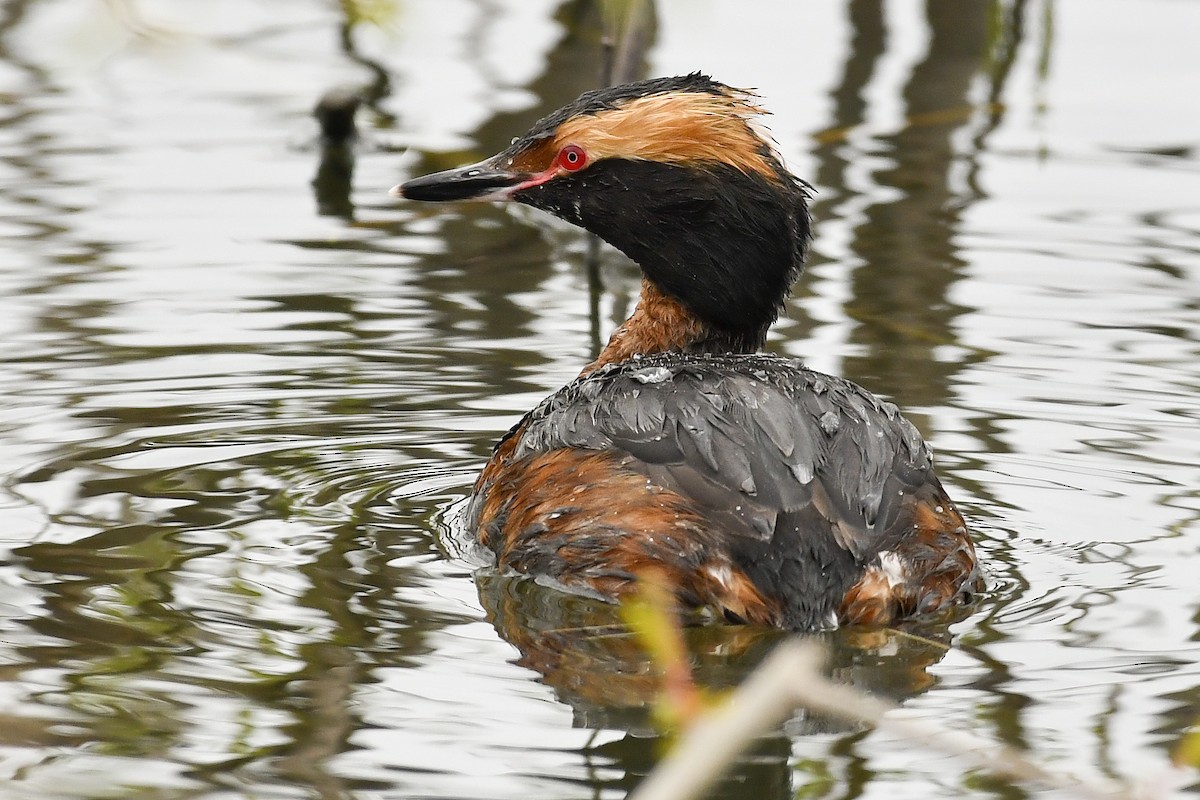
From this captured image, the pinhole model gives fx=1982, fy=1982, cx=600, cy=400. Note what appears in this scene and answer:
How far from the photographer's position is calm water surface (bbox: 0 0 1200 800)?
168 inches

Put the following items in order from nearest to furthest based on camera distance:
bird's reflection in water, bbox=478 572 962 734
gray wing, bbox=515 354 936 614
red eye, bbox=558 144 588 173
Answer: bird's reflection in water, bbox=478 572 962 734 → gray wing, bbox=515 354 936 614 → red eye, bbox=558 144 588 173

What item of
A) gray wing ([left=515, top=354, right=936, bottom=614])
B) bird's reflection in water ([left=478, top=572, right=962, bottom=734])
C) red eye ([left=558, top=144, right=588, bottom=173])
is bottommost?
bird's reflection in water ([left=478, top=572, right=962, bottom=734])

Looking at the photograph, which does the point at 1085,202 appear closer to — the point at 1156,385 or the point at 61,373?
the point at 1156,385

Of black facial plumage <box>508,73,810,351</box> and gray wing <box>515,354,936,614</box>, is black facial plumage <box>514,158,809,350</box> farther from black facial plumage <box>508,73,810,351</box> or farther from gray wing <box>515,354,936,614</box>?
gray wing <box>515,354,936,614</box>

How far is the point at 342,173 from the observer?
9883 mm

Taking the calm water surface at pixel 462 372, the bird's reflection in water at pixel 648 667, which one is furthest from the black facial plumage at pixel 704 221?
the bird's reflection in water at pixel 648 667

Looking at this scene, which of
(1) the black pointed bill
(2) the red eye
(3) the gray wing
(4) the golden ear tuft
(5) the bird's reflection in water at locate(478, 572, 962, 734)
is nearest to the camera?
(5) the bird's reflection in water at locate(478, 572, 962, 734)

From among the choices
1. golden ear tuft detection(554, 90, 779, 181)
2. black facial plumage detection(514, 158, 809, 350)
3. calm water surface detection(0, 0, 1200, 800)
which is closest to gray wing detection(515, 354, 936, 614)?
calm water surface detection(0, 0, 1200, 800)

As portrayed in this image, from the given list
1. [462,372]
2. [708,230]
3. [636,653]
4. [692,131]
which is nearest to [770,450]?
[636,653]

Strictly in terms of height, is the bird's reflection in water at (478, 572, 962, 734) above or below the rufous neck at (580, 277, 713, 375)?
below

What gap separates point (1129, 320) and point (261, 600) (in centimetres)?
417

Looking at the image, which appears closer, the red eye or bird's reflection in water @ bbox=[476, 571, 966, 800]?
bird's reflection in water @ bbox=[476, 571, 966, 800]

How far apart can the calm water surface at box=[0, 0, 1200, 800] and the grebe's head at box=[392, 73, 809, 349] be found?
876 mm

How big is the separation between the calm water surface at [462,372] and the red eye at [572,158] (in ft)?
2.89
